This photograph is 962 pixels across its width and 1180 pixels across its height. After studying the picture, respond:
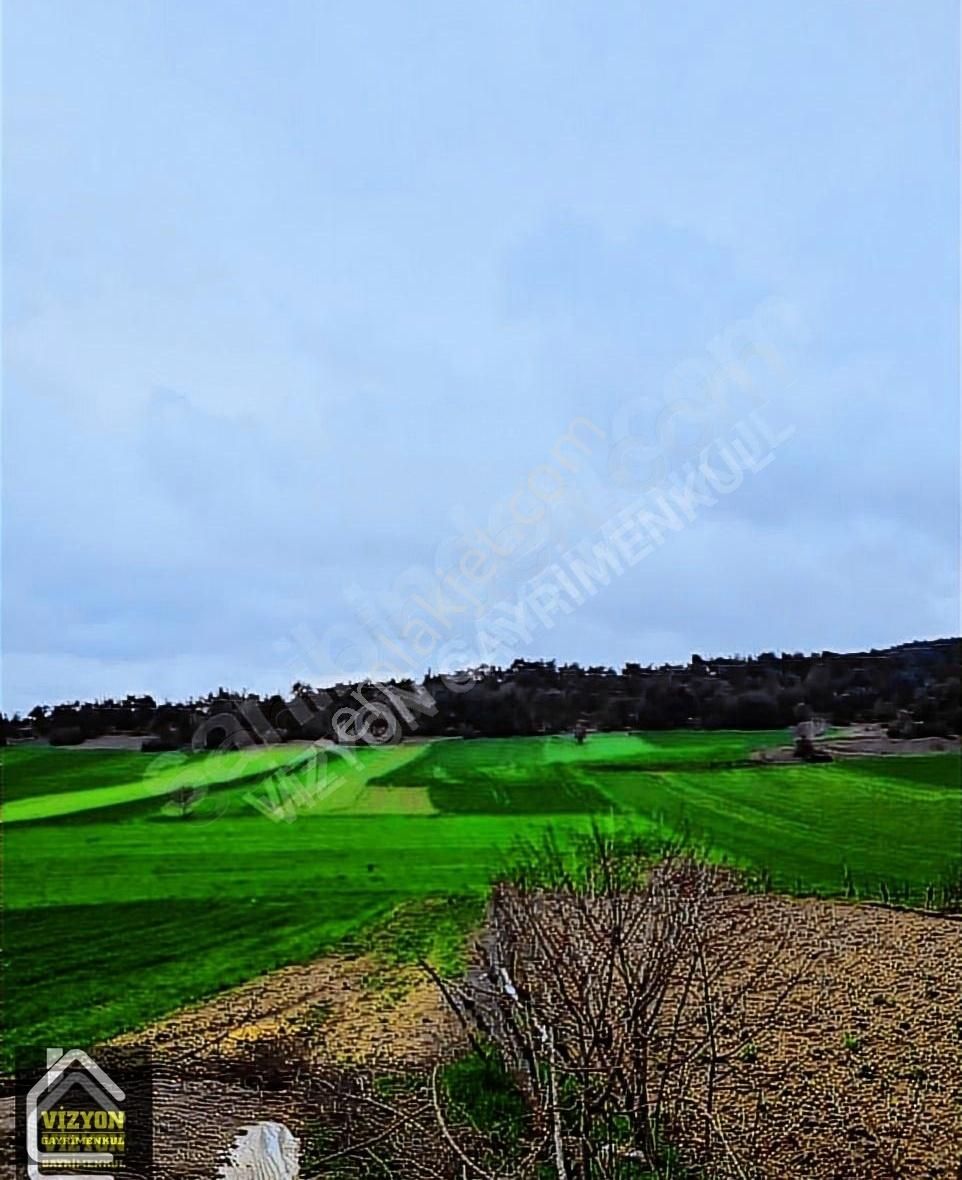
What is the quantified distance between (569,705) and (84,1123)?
12280mm

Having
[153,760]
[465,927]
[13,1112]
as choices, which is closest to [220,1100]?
[13,1112]

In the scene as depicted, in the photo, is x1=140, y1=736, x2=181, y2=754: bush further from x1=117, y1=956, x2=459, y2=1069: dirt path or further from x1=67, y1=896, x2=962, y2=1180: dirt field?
x1=67, y1=896, x2=962, y2=1180: dirt field

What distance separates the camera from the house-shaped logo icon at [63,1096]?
4.07 m

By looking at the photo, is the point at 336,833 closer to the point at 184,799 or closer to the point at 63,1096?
the point at 184,799

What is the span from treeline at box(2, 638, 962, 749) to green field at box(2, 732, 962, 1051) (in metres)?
0.35

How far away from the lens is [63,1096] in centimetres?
484

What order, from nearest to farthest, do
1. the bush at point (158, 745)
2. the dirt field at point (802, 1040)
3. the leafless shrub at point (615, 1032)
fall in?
1. the leafless shrub at point (615, 1032)
2. the dirt field at point (802, 1040)
3. the bush at point (158, 745)

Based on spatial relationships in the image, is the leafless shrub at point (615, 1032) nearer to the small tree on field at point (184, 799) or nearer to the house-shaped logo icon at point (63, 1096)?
the house-shaped logo icon at point (63, 1096)

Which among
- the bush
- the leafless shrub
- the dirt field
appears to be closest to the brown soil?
the dirt field

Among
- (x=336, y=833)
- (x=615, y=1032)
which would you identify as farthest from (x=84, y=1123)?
(x=336, y=833)

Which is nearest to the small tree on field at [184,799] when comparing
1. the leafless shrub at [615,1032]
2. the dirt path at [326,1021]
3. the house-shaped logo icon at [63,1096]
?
the dirt path at [326,1021]

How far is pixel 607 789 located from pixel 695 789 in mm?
1306

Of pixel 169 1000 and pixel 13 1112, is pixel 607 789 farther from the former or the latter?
pixel 13 1112

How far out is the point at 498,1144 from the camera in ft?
13.1
